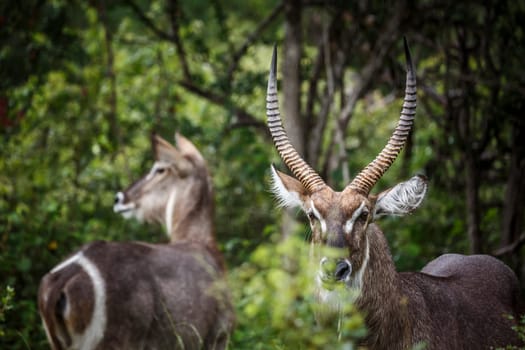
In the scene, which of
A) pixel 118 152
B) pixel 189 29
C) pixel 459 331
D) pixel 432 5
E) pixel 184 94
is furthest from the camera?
pixel 184 94

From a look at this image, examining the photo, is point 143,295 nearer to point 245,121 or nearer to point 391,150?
point 391,150

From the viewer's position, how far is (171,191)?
8.05 m

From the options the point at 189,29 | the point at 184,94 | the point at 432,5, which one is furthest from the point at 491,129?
the point at 184,94

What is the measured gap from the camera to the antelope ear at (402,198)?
179 inches

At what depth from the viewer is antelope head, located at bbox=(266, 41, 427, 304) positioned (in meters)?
4.20

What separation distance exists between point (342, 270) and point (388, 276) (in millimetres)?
442

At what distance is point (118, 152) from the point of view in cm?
995

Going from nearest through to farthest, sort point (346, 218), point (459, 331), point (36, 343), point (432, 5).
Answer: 1. point (346, 218)
2. point (459, 331)
3. point (36, 343)
4. point (432, 5)

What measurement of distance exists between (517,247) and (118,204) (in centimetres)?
358

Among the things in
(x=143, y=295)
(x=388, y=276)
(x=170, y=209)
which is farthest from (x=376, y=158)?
(x=170, y=209)

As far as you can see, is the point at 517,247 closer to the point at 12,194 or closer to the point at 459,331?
the point at 459,331

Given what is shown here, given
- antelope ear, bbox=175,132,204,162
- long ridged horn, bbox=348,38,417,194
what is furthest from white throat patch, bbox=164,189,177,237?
long ridged horn, bbox=348,38,417,194

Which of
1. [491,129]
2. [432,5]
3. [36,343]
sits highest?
[432,5]

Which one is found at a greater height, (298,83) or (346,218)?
(298,83)
